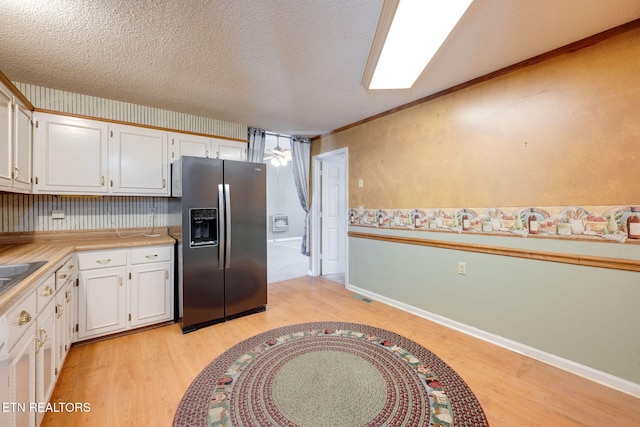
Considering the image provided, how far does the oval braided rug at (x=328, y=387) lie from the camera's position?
4.97 ft

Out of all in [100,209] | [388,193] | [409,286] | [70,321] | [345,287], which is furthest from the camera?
[345,287]

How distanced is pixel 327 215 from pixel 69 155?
3.26 m

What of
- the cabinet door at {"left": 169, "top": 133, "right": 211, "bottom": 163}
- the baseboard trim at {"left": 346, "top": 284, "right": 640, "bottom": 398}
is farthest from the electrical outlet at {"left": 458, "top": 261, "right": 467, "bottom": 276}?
the cabinet door at {"left": 169, "top": 133, "right": 211, "bottom": 163}

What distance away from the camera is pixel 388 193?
323 cm

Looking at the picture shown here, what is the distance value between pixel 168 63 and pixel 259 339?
8.09 ft

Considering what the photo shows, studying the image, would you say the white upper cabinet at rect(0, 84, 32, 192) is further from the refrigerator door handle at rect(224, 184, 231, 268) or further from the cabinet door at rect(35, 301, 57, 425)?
the refrigerator door handle at rect(224, 184, 231, 268)

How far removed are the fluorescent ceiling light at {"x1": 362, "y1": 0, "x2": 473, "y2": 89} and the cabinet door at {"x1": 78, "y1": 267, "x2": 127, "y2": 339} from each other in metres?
2.85

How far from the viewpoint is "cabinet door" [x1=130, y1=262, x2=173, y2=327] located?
8.16 ft

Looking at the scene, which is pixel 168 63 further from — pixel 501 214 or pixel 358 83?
pixel 501 214

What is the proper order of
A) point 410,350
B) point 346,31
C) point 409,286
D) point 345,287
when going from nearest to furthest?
point 346,31
point 410,350
point 409,286
point 345,287

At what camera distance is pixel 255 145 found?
3871 mm

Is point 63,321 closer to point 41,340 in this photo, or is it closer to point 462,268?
point 41,340

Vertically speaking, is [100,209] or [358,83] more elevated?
[358,83]

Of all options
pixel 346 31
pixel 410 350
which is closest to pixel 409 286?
pixel 410 350
